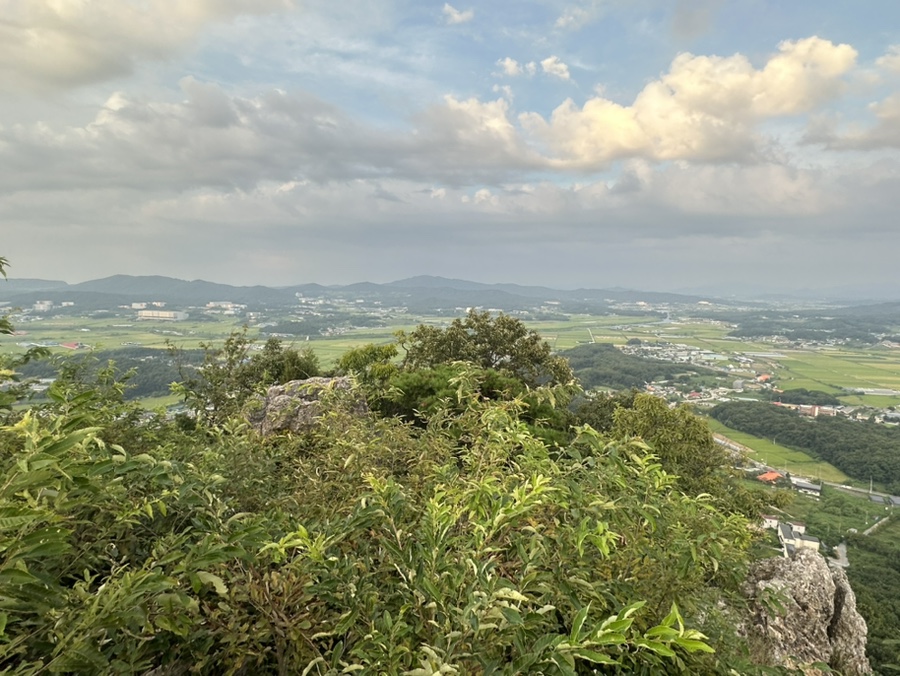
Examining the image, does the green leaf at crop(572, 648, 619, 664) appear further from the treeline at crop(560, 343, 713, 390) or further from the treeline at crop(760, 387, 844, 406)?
the treeline at crop(760, 387, 844, 406)

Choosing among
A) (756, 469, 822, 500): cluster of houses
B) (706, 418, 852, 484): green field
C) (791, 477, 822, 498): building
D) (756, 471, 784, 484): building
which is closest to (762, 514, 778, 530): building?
(756, 471, 784, 484): building

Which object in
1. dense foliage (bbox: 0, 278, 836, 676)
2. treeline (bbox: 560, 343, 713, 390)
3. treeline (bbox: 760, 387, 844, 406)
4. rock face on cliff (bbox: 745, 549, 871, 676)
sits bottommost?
treeline (bbox: 760, 387, 844, 406)

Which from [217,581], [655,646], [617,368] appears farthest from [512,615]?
[617,368]

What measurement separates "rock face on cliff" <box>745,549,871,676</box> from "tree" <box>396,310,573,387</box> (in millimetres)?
13592

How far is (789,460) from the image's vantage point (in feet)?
206

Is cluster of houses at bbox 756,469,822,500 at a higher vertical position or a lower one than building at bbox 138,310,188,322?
lower

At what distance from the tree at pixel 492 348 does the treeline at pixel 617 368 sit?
5742cm

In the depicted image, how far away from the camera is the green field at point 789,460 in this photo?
59.8m

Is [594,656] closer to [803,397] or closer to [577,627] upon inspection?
[577,627]

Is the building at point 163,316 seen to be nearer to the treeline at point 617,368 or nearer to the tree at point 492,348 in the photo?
the treeline at point 617,368

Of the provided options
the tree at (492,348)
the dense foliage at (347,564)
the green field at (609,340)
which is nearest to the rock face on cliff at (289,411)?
the dense foliage at (347,564)

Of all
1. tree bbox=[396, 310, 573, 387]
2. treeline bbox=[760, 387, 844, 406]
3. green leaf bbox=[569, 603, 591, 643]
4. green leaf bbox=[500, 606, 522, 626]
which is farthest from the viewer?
treeline bbox=[760, 387, 844, 406]

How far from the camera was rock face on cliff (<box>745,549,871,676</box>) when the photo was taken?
621cm

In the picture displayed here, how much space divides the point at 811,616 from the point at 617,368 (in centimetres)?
9024
